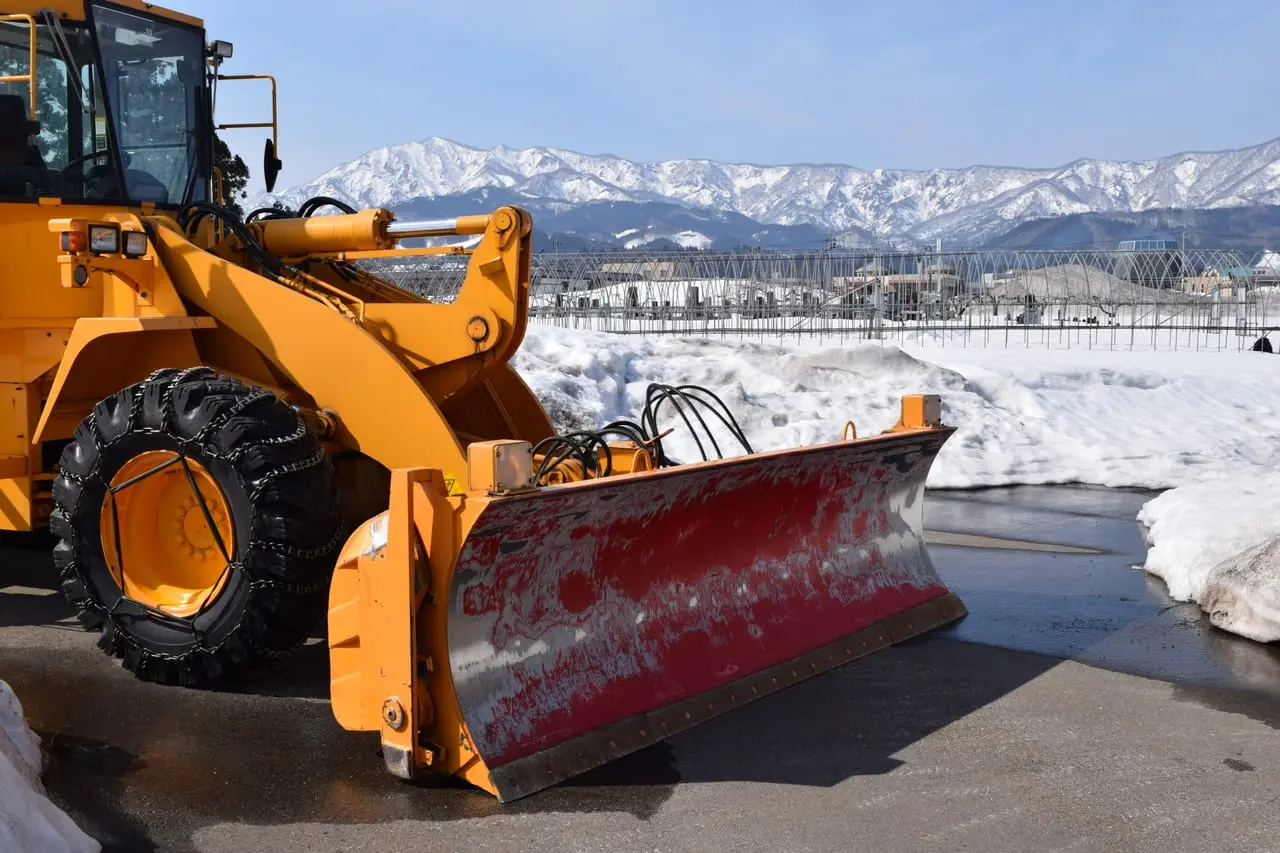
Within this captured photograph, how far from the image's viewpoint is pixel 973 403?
589 inches

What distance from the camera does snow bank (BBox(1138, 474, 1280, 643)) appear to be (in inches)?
270

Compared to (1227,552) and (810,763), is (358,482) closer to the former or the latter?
(810,763)

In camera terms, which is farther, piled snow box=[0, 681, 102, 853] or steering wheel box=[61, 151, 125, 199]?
steering wheel box=[61, 151, 125, 199]

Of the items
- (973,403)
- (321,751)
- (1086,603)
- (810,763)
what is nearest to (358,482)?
(321,751)

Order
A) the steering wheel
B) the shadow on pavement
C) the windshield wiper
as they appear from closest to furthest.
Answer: the shadow on pavement → the windshield wiper → the steering wheel

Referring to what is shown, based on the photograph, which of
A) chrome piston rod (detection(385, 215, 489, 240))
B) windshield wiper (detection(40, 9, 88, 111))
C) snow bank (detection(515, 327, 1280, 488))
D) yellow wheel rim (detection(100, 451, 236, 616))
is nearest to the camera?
yellow wheel rim (detection(100, 451, 236, 616))

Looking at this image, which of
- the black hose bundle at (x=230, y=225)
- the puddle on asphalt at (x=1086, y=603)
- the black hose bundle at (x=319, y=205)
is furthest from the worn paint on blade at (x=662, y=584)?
the black hose bundle at (x=319, y=205)

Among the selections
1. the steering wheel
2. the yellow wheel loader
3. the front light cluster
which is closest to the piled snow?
the yellow wheel loader

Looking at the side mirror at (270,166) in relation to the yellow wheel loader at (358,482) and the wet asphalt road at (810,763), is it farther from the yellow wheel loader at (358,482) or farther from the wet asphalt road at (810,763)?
the wet asphalt road at (810,763)

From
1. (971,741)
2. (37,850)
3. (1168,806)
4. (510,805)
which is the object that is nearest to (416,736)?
(510,805)

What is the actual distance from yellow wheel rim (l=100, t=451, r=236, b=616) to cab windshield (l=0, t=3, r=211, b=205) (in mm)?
1698

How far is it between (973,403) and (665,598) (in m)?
10.4

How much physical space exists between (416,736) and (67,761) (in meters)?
1.46

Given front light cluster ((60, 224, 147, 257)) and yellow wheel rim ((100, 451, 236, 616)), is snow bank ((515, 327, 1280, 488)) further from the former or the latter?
yellow wheel rim ((100, 451, 236, 616))
